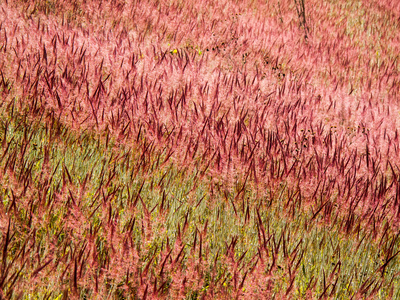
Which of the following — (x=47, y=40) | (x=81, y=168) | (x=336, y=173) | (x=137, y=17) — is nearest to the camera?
(x=81, y=168)

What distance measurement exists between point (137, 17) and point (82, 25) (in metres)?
0.70

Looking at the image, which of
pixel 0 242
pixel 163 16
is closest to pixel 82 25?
pixel 163 16

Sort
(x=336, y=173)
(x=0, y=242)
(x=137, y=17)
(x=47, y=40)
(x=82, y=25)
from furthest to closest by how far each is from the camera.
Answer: (x=137, y=17)
(x=82, y=25)
(x=47, y=40)
(x=336, y=173)
(x=0, y=242)

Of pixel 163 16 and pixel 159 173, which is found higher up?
pixel 163 16

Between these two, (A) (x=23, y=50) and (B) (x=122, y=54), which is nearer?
(A) (x=23, y=50)

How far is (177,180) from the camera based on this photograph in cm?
193

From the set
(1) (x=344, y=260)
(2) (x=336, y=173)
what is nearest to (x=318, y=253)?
(1) (x=344, y=260)

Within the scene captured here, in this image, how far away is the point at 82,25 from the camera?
394 centimetres

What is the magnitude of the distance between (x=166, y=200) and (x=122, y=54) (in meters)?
1.78

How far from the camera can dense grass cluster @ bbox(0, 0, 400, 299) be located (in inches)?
52.1

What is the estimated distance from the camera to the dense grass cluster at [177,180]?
4.34 feet

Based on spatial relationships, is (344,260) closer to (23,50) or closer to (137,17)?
(23,50)

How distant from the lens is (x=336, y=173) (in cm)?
211

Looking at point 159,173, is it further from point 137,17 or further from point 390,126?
point 137,17
